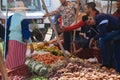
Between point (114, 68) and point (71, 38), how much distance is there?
104 inches

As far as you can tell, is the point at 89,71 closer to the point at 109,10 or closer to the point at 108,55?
the point at 108,55

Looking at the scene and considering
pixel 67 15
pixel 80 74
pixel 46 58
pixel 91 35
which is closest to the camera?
pixel 80 74

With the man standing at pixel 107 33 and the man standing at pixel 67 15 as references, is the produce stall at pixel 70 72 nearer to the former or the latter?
the man standing at pixel 107 33

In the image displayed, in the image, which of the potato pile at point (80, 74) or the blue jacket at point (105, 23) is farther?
the blue jacket at point (105, 23)

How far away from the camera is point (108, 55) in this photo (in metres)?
7.60

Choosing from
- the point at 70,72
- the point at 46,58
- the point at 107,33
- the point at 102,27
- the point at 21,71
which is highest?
the point at 102,27

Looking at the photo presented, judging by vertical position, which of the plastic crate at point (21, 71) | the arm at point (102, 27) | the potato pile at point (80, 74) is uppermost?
the arm at point (102, 27)

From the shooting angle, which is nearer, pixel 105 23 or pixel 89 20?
pixel 105 23

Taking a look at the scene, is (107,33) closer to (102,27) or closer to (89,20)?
(102,27)

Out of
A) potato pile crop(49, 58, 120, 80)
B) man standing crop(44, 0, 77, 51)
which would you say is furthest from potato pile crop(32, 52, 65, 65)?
man standing crop(44, 0, 77, 51)

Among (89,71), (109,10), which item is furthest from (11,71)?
(109,10)

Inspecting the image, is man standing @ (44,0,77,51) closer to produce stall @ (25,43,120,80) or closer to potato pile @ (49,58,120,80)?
produce stall @ (25,43,120,80)

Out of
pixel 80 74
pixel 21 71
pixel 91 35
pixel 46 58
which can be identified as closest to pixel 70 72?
pixel 80 74

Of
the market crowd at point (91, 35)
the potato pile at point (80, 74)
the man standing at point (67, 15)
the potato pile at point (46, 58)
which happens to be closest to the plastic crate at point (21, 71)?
the market crowd at point (91, 35)
